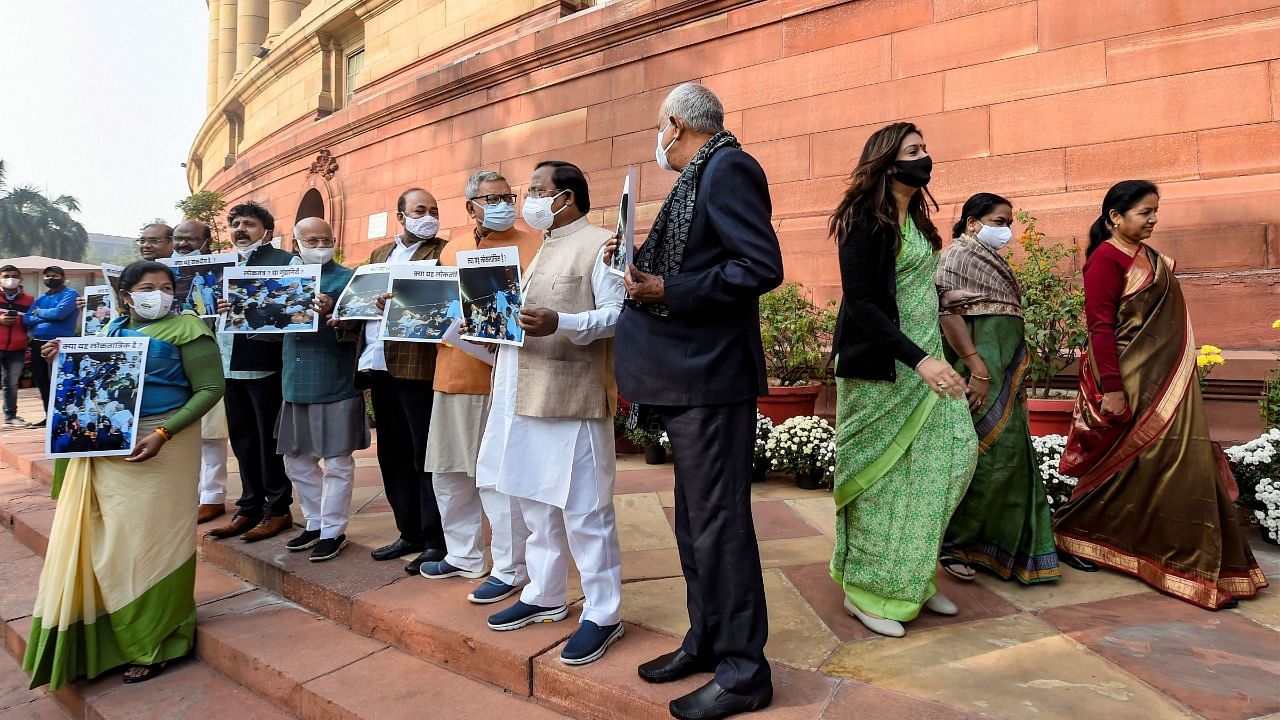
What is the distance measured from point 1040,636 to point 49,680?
3963 mm

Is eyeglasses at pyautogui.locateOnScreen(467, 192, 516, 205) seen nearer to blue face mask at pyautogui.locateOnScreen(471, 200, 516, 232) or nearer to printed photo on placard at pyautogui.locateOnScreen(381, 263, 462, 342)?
blue face mask at pyautogui.locateOnScreen(471, 200, 516, 232)

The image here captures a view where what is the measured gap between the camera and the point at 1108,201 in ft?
11.4

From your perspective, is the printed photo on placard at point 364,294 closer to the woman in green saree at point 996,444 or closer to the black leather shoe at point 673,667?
the black leather shoe at point 673,667

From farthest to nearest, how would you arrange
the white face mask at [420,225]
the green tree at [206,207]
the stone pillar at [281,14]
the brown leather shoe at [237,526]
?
the stone pillar at [281,14] → the green tree at [206,207] → the brown leather shoe at [237,526] → the white face mask at [420,225]

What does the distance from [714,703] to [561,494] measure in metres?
0.90

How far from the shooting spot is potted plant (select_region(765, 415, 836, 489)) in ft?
16.6

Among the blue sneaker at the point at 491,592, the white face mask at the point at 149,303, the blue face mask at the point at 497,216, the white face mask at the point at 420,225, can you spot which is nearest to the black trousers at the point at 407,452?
the blue sneaker at the point at 491,592

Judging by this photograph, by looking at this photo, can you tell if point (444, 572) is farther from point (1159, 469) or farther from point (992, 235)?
point (1159, 469)

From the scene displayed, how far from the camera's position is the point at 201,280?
3.97m

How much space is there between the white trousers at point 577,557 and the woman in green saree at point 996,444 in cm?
168

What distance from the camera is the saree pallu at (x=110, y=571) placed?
2.96 metres

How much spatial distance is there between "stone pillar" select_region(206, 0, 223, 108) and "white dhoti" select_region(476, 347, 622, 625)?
29.8 metres

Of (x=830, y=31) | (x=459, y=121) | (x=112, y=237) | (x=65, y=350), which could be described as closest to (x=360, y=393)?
(x=65, y=350)

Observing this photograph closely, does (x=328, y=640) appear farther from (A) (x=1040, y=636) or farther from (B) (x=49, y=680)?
(A) (x=1040, y=636)
